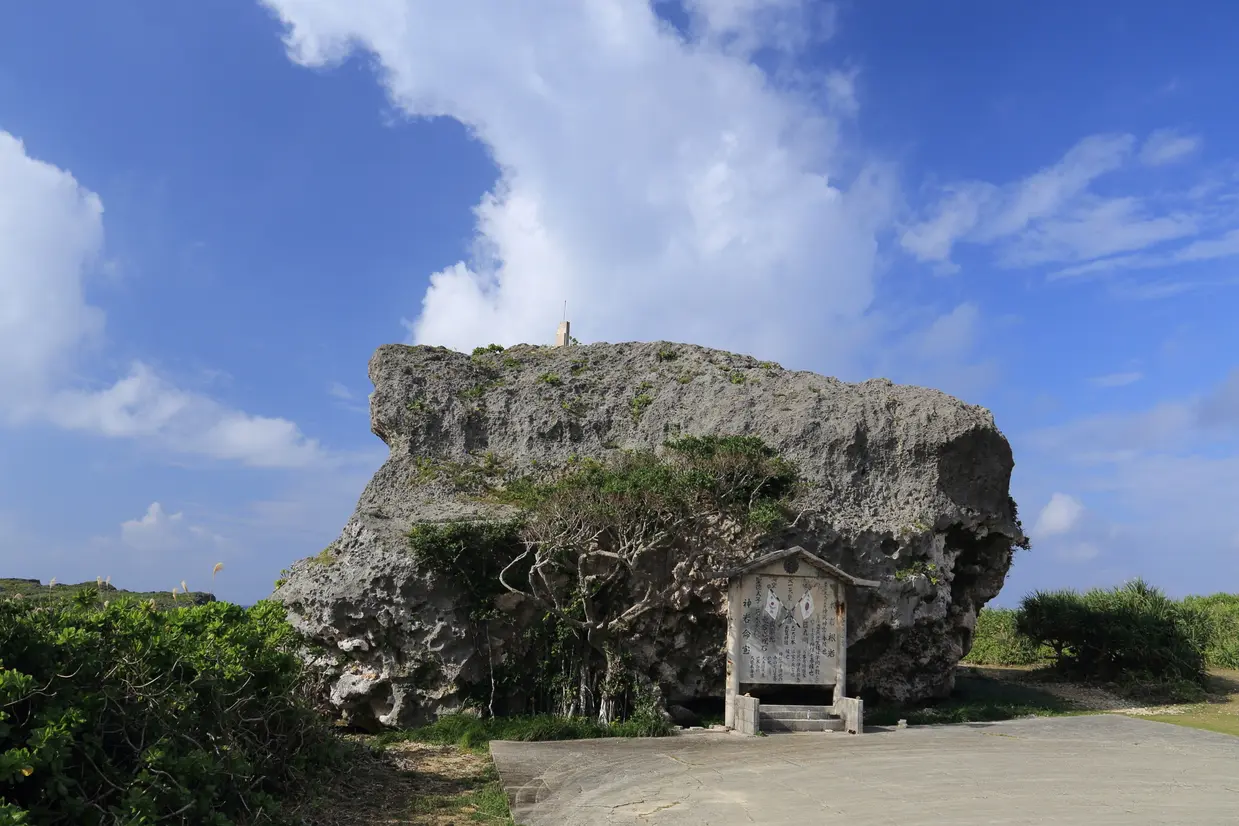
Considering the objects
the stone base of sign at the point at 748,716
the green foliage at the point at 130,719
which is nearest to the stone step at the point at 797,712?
the stone base of sign at the point at 748,716

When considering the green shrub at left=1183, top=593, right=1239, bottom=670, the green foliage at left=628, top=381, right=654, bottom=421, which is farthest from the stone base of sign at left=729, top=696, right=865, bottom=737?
the green shrub at left=1183, top=593, right=1239, bottom=670

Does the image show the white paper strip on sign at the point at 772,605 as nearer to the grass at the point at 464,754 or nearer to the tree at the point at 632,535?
the tree at the point at 632,535

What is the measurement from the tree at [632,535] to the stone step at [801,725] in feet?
7.54

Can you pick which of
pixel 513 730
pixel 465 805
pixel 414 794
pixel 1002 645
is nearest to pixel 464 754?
pixel 513 730

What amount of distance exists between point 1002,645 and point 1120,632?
533 cm

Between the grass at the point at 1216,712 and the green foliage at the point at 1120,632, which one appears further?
the green foliage at the point at 1120,632

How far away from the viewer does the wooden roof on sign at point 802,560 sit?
45.1 feet

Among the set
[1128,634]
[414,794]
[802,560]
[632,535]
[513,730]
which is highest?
[632,535]

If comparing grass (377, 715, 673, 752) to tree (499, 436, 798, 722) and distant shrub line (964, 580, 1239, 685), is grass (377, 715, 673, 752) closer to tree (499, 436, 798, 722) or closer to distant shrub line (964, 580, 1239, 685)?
tree (499, 436, 798, 722)

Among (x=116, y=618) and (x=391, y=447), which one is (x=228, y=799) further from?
(x=391, y=447)

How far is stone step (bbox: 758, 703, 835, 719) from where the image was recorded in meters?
13.7

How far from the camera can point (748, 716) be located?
13.2 meters

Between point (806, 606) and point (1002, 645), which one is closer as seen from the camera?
point (806, 606)

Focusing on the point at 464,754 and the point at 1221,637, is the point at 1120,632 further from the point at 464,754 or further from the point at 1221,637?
the point at 464,754
